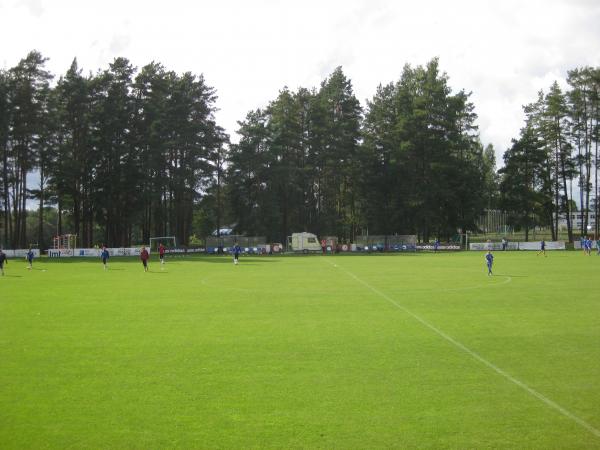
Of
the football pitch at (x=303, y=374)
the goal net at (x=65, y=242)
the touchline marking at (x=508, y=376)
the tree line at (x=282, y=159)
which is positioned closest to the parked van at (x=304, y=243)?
the tree line at (x=282, y=159)

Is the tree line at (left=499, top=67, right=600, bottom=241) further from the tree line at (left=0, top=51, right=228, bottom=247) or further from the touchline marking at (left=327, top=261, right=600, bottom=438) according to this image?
the touchline marking at (left=327, top=261, right=600, bottom=438)

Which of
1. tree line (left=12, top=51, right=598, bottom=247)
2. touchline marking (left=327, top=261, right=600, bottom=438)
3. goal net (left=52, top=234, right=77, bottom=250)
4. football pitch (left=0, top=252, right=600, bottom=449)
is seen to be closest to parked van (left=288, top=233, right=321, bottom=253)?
tree line (left=12, top=51, right=598, bottom=247)

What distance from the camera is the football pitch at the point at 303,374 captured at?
652 cm

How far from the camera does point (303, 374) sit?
908 cm

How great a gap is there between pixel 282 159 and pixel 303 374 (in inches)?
2819

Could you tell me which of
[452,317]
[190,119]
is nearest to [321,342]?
[452,317]

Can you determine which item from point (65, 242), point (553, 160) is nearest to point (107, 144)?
point (65, 242)

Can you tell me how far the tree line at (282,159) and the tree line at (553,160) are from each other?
0.19 meters

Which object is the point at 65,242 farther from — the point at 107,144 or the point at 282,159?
the point at 282,159

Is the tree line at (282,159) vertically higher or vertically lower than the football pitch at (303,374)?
higher

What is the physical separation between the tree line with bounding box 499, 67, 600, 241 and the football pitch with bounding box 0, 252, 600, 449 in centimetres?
6708

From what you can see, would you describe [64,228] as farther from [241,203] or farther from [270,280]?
[270,280]

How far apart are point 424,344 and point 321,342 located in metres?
2.21

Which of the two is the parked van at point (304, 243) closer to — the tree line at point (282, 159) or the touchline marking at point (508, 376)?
the tree line at point (282, 159)
